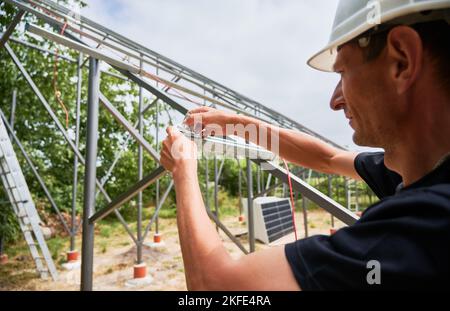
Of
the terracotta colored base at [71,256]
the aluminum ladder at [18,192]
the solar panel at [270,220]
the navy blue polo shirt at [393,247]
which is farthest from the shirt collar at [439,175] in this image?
the solar panel at [270,220]

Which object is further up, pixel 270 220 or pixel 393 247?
pixel 393 247

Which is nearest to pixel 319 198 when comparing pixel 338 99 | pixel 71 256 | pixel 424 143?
pixel 338 99

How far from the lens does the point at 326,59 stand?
1088 mm

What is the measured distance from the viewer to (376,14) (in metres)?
0.68

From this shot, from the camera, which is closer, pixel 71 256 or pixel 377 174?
pixel 377 174

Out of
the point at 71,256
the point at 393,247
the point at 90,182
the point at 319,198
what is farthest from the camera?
the point at 71,256

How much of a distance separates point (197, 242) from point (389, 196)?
47 cm

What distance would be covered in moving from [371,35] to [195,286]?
717 mm

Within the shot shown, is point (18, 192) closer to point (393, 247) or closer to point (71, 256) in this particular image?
point (71, 256)

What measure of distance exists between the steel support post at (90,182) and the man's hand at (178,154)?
104 cm

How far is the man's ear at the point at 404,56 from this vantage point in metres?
0.63

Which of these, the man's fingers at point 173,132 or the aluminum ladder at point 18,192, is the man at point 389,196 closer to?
the man's fingers at point 173,132
